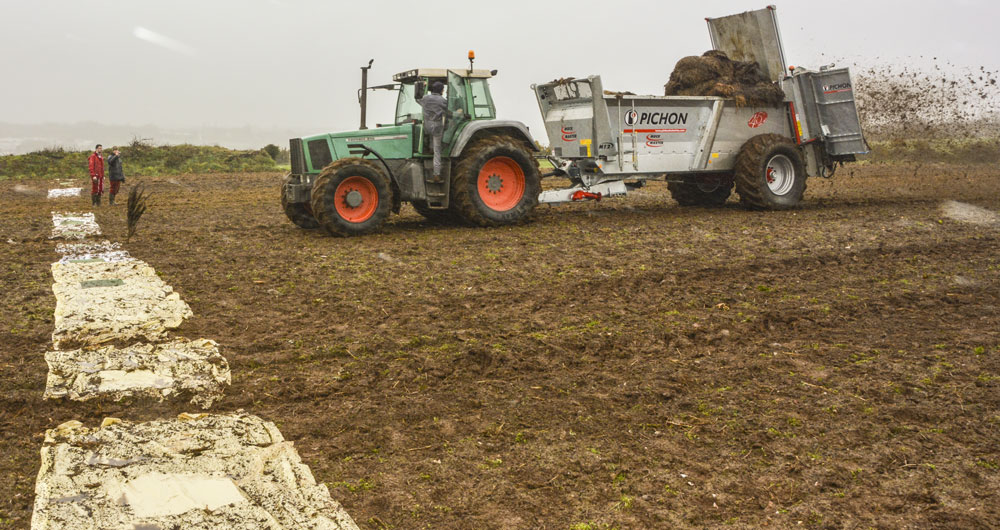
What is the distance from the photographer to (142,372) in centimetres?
537

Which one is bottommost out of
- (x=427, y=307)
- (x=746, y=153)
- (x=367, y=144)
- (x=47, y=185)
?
(x=427, y=307)

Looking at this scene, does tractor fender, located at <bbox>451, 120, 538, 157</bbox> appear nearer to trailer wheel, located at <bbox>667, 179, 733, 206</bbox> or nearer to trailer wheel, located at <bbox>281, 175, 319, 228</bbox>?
trailer wheel, located at <bbox>281, 175, 319, 228</bbox>

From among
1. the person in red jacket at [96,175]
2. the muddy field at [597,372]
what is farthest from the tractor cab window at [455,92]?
the person in red jacket at [96,175]

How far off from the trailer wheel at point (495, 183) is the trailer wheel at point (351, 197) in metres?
1.04

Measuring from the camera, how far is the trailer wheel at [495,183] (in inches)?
445

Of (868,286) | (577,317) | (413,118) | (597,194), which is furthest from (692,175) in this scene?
(577,317)

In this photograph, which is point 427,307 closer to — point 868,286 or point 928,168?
point 868,286

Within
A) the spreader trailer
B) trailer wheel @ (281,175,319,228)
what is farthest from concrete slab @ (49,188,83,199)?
the spreader trailer

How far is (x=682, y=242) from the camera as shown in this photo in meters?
10.3

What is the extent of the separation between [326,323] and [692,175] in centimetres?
879

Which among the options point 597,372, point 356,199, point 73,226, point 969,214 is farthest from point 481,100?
point 969,214

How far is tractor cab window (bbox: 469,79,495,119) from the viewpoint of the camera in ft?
37.6

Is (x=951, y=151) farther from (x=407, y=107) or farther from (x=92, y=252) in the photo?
(x=92, y=252)

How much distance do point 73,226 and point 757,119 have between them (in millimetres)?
10629
